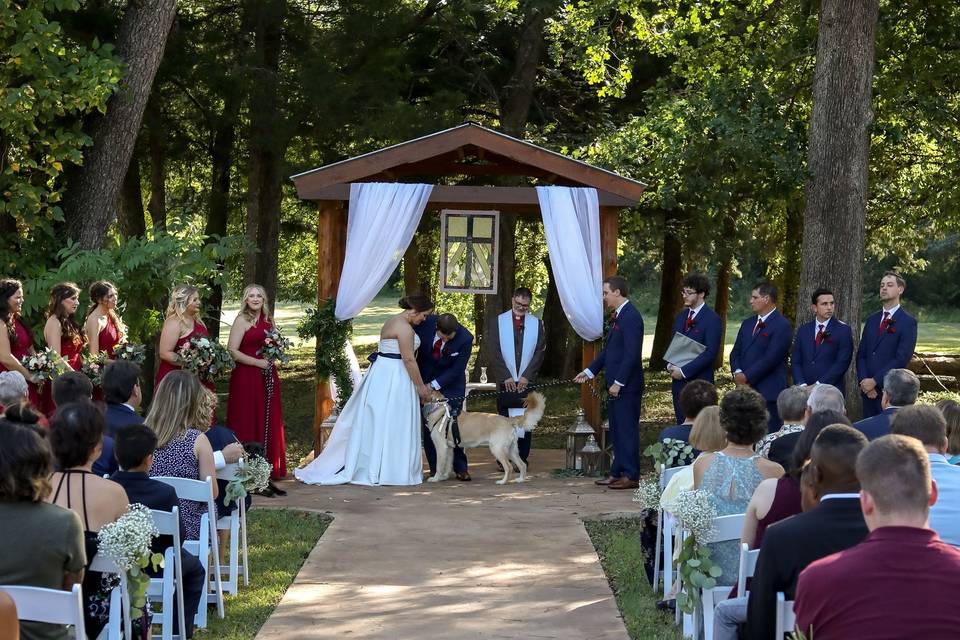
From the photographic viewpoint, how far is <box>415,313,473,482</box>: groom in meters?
11.6

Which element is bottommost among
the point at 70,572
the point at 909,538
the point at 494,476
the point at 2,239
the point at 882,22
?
the point at 494,476

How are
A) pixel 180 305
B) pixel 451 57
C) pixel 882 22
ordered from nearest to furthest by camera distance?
pixel 180 305 → pixel 882 22 → pixel 451 57

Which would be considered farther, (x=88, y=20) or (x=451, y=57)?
(x=451, y=57)

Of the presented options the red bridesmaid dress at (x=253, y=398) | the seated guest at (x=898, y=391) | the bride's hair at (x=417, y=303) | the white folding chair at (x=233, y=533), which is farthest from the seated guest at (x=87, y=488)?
the bride's hair at (x=417, y=303)

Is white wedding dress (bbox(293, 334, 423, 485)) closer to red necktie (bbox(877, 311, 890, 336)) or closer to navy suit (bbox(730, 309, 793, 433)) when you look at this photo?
navy suit (bbox(730, 309, 793, 433))

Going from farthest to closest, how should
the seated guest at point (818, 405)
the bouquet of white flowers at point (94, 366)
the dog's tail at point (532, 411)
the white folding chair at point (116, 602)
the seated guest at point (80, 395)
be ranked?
the dog's tail at point (532, 411) < the bouquet of white flowers at point (94, 366) < the seated guest at point (80, 395) < the seated guest at point (818, 405) < the white folding chair at point (116, 602)

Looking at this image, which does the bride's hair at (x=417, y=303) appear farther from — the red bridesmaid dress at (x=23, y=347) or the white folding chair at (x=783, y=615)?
the white folding chair at (x=783, y=615)

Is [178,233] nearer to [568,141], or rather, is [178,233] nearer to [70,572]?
[70,572]

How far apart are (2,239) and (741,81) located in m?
8.74

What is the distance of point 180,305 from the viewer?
10.2 metres

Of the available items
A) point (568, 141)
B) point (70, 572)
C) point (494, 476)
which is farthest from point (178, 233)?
point (568, 141)

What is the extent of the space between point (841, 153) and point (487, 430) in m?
4.71

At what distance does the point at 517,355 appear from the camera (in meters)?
12.1

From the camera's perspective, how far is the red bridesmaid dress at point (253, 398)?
10914 mm
